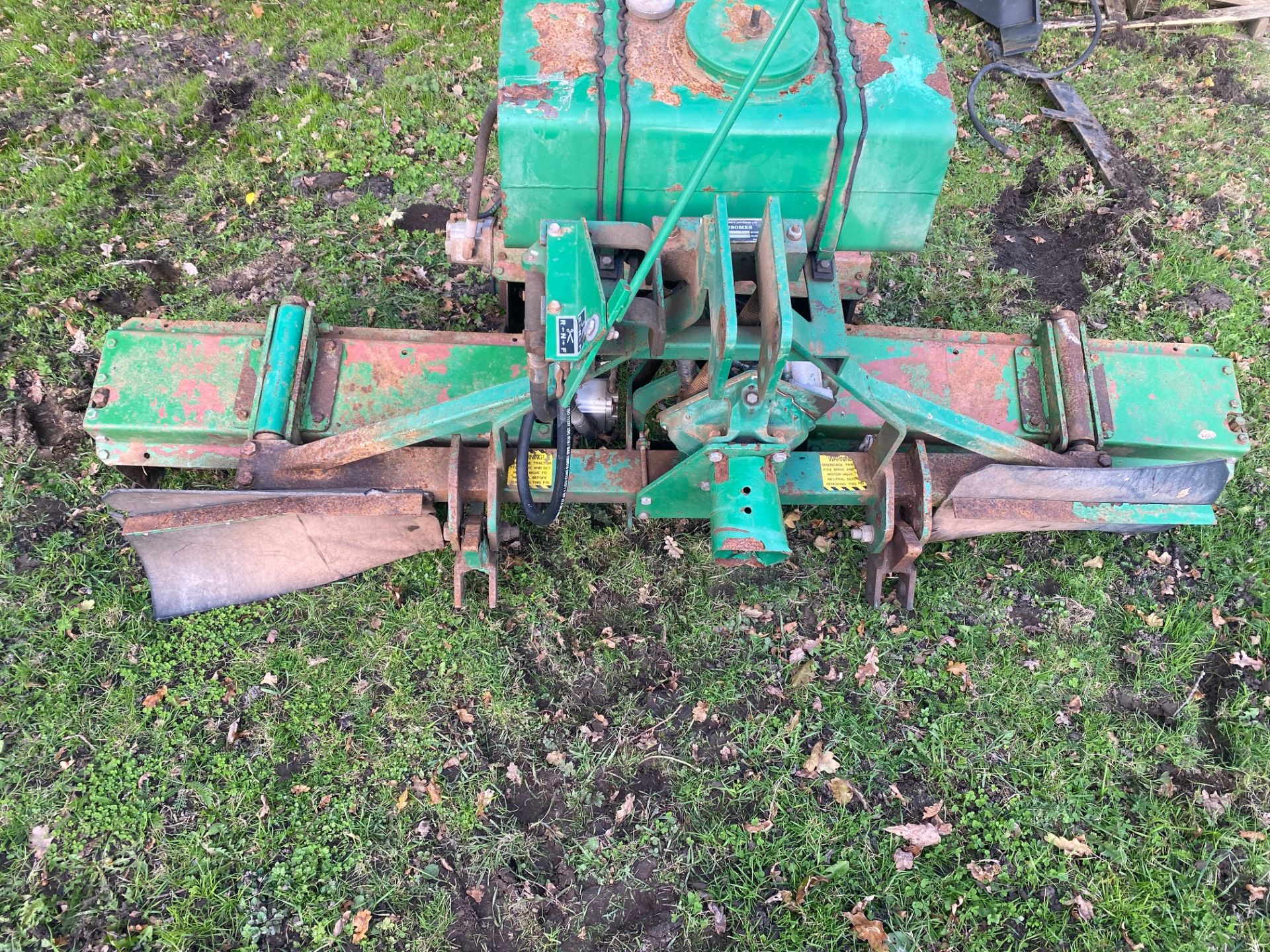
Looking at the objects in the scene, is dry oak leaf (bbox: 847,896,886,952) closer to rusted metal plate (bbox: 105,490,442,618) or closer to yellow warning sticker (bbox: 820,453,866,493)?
yellow warning sticker (bbox: 820,453,866,493)

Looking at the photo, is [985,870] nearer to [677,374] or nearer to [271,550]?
[677,374]

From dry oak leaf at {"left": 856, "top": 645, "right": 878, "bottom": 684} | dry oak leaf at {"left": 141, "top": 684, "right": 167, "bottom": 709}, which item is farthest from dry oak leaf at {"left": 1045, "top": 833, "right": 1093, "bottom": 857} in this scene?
dry oak leaf at {"left": 141, "top": 684, "right": 167, "bottom": 709}

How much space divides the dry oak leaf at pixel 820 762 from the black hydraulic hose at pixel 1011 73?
182 inches

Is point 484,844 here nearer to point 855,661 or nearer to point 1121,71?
point 855,661

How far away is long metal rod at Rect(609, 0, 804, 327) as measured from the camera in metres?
2.36

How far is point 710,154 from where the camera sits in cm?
256

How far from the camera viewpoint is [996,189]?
5.83 metres

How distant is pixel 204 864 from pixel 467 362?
7.88 ft

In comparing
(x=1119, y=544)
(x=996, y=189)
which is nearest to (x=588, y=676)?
(x=1119, y=544)

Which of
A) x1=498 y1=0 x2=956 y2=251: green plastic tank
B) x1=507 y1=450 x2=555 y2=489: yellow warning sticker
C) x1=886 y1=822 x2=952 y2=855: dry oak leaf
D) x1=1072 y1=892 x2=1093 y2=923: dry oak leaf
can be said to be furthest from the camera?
x1=507 y1=450 x2=555 y2=489: yellow warning sticker

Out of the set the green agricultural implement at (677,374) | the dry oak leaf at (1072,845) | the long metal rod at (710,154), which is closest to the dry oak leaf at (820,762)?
the green agricultural implement at (677,374)

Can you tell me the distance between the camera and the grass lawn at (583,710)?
3.41 m

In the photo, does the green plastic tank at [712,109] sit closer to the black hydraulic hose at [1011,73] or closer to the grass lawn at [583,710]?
the grass lawn at [583,710]

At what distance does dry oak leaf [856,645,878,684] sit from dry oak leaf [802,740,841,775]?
0.39 m
